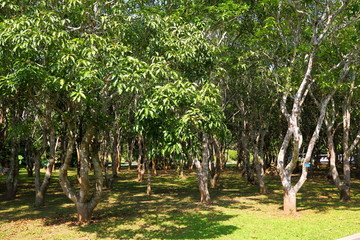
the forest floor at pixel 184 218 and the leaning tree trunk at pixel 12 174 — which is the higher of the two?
the leaning tree trunk at pixel 12 174

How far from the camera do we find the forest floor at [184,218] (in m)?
12.3

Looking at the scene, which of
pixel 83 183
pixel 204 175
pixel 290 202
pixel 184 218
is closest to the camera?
pixel 83 183

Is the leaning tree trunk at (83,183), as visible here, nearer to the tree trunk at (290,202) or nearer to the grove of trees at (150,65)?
the grove of trees at (150,65)

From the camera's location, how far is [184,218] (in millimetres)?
15078

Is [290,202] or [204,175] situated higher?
[204,175]

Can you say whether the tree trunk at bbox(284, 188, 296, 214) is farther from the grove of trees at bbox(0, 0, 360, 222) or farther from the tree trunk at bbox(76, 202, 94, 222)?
the tree trunk at bbox(76, 202, 94, 222)

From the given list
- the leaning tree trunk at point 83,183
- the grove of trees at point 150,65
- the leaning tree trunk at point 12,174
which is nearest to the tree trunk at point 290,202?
the grove of trees at point 150,65

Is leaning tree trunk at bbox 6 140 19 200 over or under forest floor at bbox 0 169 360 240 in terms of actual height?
over

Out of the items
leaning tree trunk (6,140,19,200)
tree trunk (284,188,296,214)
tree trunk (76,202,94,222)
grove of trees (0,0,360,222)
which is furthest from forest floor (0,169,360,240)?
grove of trees (0,0,360,222)

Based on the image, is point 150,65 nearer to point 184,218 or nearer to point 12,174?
point 184,218

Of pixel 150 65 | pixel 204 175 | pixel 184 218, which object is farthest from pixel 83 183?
pixel 204 175

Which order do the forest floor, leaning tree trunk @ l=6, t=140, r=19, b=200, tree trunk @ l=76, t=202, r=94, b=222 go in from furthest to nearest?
leaning tree trunk @ l=6, t=140, r=19, b=200 → tree trunk @ l=76, t=202, r=94, b=222 → the forest floor

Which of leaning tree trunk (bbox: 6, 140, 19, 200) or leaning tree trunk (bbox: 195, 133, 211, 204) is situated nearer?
leaning tree trunk (bbox: 195, 133, 211, 204)

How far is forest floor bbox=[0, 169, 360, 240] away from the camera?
1229 centimetres
